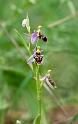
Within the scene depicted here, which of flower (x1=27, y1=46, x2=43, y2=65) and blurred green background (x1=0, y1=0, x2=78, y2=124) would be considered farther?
blurred green background (x1=0, y1=0, x2=78, y2=124)

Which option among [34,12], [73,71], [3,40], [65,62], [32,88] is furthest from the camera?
[34,12]

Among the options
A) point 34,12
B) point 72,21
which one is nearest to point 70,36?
point 72,21

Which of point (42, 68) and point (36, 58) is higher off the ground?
point (42, 68)

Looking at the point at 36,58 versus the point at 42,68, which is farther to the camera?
the point at 42,68

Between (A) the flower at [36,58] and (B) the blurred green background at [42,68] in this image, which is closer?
(A) the flower at [36,58]

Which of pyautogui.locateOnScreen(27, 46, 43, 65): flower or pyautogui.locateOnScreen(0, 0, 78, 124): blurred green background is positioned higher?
pyautogui.locateOnScreen(0, 0, 78, 124): blurred green background

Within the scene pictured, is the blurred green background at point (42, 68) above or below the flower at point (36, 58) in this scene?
above

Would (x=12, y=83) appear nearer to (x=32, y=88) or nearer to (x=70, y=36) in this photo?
(x=32, y=88)

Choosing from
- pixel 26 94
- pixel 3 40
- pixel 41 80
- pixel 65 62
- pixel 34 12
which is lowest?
pixel 41 80
